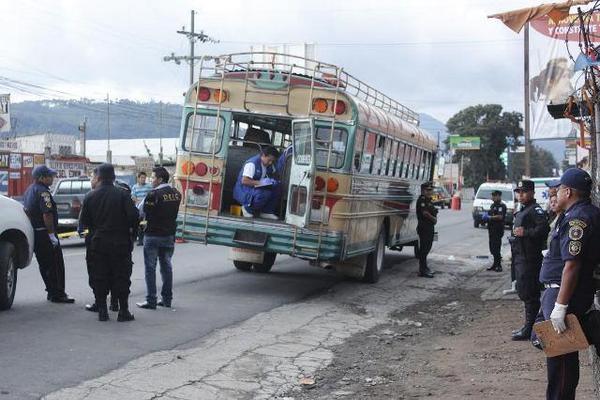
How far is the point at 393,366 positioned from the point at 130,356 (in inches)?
101

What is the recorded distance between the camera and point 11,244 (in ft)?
29.9

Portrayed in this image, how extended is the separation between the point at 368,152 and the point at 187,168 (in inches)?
111

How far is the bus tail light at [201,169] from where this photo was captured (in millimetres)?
11297

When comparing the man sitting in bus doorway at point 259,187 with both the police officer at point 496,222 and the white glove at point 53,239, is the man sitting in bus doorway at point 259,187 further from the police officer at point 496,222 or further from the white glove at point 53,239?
the police officer at point 496,222

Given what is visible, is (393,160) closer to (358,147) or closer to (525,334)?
(358,147)

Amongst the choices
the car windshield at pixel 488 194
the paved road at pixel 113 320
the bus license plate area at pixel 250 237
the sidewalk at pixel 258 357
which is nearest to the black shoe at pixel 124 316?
the paved road at pixel 113 320

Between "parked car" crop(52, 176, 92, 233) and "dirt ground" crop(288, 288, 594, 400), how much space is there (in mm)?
10424

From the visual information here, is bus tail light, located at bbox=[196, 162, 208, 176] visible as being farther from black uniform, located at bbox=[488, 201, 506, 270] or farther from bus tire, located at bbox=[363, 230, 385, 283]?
black uniform, located at bbox=[488, 201, 506, 270]

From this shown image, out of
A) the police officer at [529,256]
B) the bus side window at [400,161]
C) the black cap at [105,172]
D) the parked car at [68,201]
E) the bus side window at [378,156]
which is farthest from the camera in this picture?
the parked car at [68,201]

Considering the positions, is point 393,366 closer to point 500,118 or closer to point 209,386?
point 209,386

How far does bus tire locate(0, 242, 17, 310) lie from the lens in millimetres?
8883

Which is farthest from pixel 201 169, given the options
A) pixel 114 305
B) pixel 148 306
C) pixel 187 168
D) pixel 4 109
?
pixel 4 109

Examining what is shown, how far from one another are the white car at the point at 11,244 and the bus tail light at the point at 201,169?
277 cm

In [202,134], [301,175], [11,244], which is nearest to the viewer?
[11,244]
